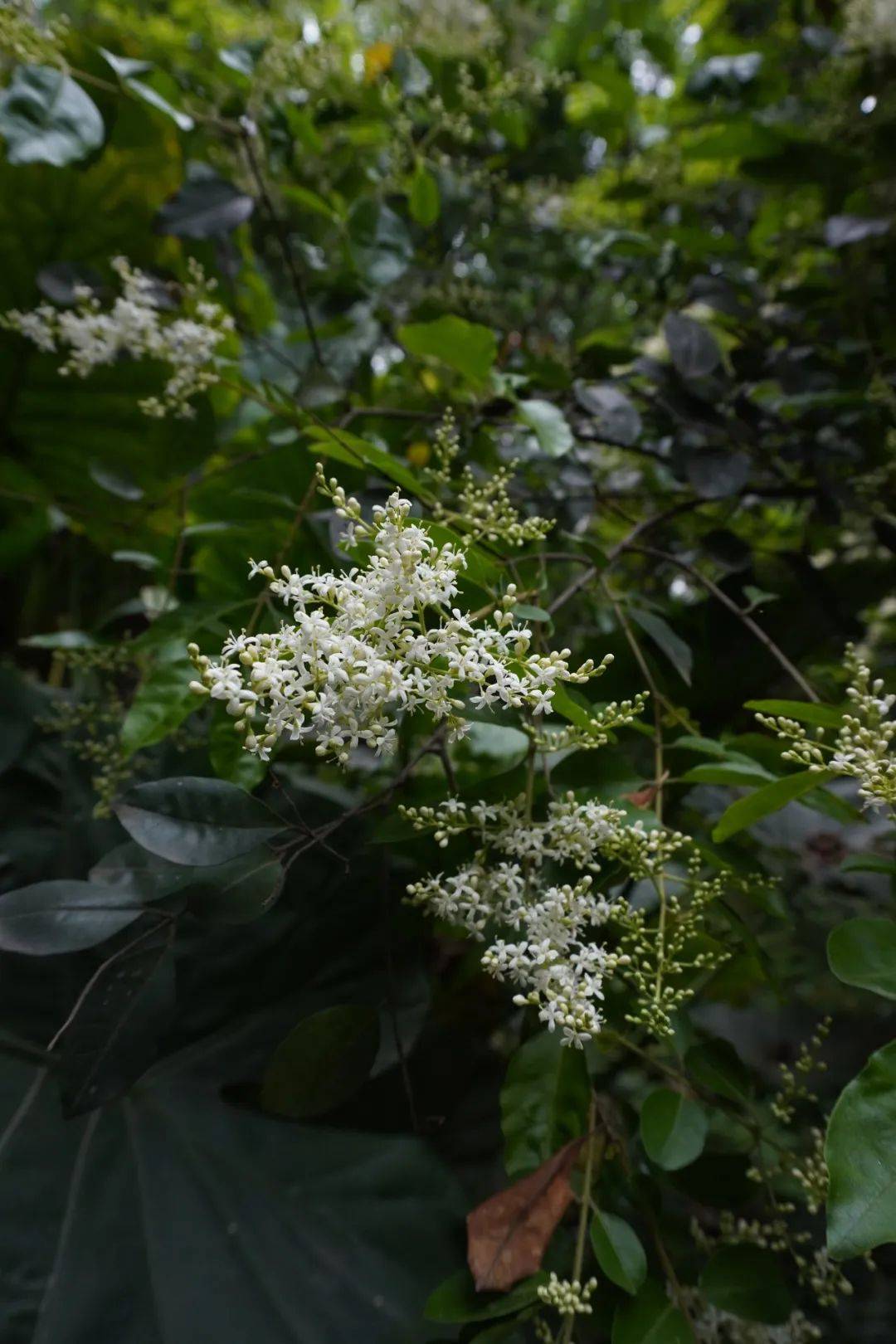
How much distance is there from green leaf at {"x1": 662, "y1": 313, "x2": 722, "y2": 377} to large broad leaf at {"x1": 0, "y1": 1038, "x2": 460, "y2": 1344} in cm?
74

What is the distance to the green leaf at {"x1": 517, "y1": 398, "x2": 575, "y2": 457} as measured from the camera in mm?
679

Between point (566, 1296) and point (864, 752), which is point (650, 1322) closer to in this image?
point (566, 1296)

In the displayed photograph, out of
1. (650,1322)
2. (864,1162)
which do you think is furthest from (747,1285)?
(864,1162)

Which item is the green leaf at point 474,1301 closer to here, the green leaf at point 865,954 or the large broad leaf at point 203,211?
the green leaf at point 865,954

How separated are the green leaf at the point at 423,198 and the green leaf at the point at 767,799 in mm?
733

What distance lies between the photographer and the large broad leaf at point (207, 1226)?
64cm

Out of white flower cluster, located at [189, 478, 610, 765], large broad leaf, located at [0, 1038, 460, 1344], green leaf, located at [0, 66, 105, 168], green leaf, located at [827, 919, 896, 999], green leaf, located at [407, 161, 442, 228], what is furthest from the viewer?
green leaf, located at [407, 161, 442, 228]

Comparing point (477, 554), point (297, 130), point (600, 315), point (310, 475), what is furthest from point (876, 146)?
point (477, 554)

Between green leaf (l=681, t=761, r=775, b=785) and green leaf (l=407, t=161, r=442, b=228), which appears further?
green leaf (l=407, t=161, r=442, b=228)

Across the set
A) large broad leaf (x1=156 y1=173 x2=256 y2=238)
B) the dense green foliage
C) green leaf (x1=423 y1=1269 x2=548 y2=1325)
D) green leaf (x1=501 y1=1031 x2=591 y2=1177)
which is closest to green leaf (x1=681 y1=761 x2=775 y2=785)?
the dense green foliage

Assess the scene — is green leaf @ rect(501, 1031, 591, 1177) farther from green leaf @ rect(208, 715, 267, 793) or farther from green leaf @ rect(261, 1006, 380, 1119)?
green leaf @ rect(208, 715, 267, 793)

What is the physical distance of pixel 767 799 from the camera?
540 mm

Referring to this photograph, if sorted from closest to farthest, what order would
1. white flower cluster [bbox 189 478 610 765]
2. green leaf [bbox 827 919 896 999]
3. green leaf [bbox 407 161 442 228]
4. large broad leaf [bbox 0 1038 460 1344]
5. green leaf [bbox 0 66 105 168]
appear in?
white flower cluster [bbox 189 478 610 765] → green leaf [bbox 827 919 896 999] → large broad leaf [bbox 0 1038 460 1344] → green leaf [bbox 0 66 105 168] → green leaf [bbox 407 161 442 228]

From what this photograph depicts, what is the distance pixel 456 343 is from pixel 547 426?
0.34ft
